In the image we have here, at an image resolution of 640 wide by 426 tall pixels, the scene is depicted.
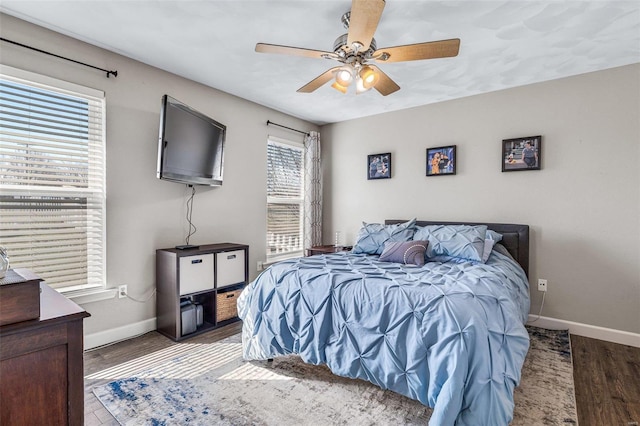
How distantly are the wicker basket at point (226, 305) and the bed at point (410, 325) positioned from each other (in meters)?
0.73

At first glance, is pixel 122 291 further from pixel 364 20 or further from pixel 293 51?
pixel 364 20

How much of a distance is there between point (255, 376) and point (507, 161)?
130 inches

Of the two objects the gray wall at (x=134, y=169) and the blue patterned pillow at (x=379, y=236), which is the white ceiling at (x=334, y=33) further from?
the blue patterned pillow at (x=379, y=236)

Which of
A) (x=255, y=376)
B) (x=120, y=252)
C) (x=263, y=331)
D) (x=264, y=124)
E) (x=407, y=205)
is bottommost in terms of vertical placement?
(x=255, y=376)

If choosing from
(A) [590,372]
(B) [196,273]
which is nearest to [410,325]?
(A) [590,372]

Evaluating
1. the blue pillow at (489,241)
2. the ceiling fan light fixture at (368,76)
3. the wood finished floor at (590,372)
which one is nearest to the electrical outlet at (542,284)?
the wood finished floor at (590,372)

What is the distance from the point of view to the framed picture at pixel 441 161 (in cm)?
394

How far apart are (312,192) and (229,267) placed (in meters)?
1.90

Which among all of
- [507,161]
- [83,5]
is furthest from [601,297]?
[83,5]

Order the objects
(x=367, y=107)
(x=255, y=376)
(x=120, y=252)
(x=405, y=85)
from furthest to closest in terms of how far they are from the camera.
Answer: (x=367, y=107) < (x=405, y=85) < (x=120, y=252) < (x=255, y=376)

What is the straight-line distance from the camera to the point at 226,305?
338 cm

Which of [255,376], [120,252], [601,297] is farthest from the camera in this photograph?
[601,297]

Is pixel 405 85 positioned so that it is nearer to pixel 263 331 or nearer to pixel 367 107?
pixel 367 107

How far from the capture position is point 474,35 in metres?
2.51
